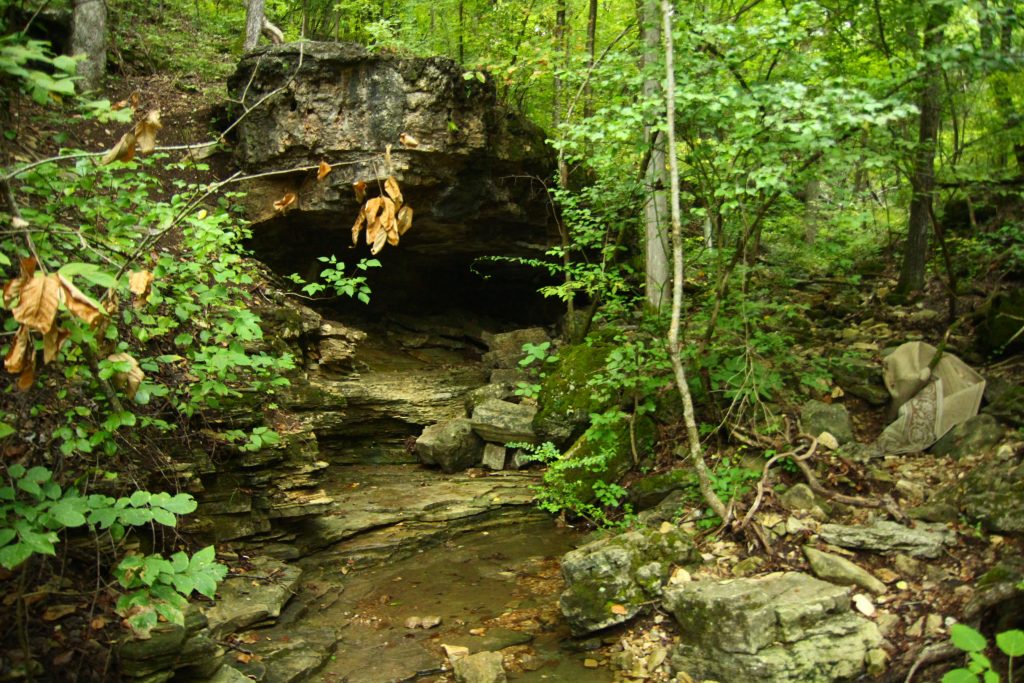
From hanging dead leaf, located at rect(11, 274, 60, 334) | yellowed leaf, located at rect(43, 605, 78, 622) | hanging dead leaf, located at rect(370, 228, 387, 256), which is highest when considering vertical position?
hanging dead leaf, located at rect(370, 228, 387, 256)

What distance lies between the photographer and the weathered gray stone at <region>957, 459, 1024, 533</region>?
14.6 ft

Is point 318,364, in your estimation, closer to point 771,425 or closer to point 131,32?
point 771,425

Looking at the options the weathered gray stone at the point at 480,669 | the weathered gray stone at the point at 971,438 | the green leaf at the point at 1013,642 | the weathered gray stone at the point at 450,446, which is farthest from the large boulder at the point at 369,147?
the green leaf at the point at 1013,642

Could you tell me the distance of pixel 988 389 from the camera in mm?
6016

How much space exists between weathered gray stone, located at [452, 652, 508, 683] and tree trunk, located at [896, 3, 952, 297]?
212 inches

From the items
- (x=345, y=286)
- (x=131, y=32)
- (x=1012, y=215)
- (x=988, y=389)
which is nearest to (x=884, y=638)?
(x=988, y=389)

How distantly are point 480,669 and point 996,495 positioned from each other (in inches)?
157

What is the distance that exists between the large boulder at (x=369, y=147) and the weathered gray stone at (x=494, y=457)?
3.87 m

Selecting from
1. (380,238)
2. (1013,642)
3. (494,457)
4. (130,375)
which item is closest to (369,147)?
(494,457)

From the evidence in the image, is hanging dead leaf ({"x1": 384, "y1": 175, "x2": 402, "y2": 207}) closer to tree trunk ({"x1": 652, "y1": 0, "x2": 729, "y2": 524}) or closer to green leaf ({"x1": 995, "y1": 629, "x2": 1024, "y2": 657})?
tree trunk ({"x1": 652, "y1": 0, "x2": 729, "y2": 524})

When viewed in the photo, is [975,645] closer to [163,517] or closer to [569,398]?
[163,517]

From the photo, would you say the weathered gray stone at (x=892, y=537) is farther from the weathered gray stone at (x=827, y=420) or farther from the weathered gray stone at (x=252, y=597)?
the weathered gray stone at (x=252, y=597)

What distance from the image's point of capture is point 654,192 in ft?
21.7

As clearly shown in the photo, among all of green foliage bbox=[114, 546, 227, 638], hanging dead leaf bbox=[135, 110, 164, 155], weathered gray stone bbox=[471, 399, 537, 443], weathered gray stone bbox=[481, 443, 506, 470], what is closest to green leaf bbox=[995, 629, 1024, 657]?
green foliage bbox=[114, 546, 227, 638]
